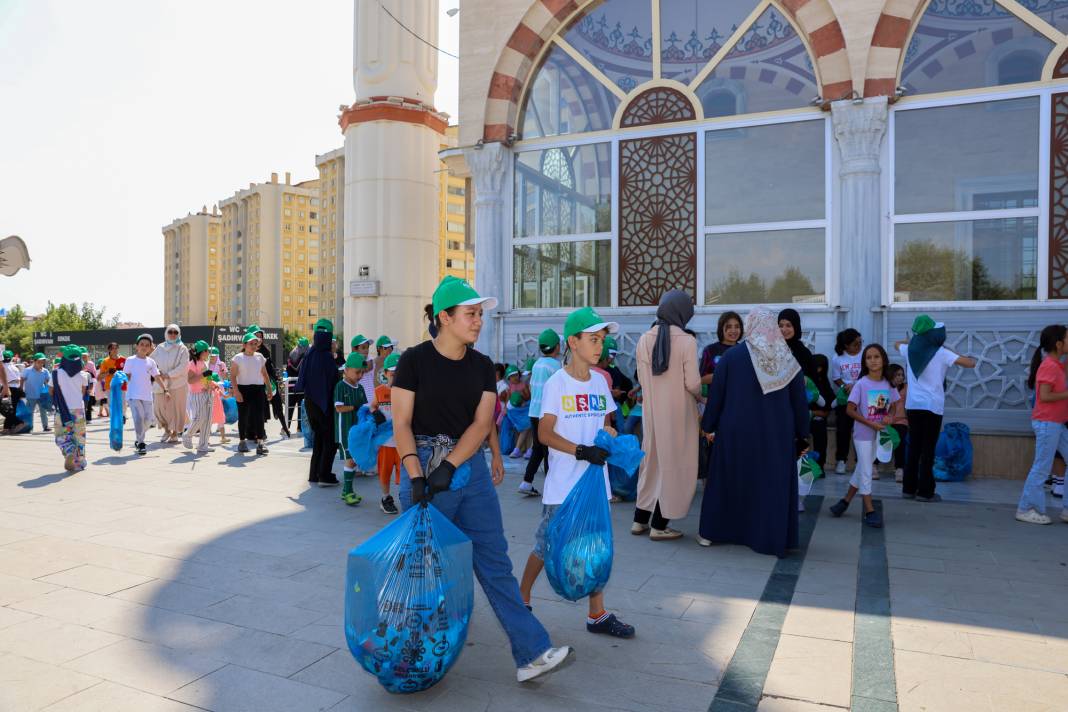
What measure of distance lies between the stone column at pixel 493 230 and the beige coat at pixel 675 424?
5393 mm

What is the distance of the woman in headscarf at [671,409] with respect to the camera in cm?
571

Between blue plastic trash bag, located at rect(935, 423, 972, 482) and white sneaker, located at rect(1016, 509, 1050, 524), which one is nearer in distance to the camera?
white sneaker, located at rect(1016, 509, 1050, 524)

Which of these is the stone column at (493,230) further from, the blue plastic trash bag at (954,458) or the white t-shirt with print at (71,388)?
the blue plastic trash bag at (954,458)

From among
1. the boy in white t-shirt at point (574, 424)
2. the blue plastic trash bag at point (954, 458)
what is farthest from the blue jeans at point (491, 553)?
the blue plastic trash bag at point (954, 458)

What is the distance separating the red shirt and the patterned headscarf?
7.81 ft

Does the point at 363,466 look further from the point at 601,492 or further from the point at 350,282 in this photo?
the point at 350,282

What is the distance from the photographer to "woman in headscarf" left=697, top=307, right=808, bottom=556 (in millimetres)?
5352

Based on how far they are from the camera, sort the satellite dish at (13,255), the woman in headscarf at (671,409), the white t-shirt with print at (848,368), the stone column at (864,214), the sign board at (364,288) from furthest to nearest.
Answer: the sign board at (364,288) → the stone column at (864,214) → the satellite dish at (13,255) → the white t-shirt with print at (848,368) → the woman in headscarf at (671,409)

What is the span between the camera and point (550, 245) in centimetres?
1097

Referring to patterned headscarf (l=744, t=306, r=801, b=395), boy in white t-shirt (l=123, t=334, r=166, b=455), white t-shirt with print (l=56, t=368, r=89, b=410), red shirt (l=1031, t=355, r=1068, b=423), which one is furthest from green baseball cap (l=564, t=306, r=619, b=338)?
boy in white t-shirt (l=123, t=334, r=166, b=455)

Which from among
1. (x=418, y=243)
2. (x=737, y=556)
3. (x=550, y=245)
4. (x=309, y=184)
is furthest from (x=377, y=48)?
(x=309, y=184)

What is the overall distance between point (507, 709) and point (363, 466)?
13.5 feet

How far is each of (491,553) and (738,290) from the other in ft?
24.0

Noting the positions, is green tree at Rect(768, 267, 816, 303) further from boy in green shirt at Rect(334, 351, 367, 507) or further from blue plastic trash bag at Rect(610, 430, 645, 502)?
blue plastic trash bag at Rect(610, 430, 645, 502)
